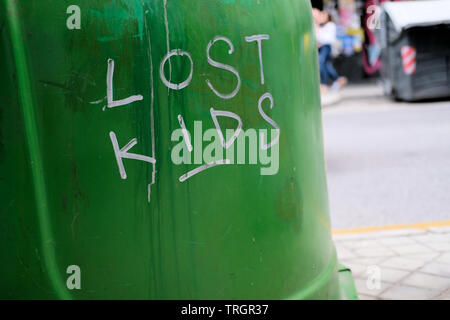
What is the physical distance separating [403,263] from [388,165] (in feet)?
8.18

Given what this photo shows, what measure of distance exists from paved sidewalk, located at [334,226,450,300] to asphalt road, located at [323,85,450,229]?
1.22 feet

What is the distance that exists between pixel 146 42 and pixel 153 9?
85 millimetres

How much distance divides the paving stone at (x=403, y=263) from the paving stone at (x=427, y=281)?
10 centimetres

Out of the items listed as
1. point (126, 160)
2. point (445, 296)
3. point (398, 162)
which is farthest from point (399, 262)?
point (398, 162)

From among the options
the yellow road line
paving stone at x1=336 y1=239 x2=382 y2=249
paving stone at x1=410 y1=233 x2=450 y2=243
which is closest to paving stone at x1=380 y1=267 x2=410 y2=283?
paving stone at x1=336 y1=239 x2=382 y2=249

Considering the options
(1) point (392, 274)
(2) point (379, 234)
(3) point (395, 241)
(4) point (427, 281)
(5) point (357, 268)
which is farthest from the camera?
(2) point (379, 234)

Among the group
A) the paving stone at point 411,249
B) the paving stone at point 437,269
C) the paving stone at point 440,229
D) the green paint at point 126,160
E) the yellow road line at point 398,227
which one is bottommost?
the yellow road line at point 398,227

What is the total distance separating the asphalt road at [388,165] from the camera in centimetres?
405

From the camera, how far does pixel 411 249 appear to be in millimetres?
3191

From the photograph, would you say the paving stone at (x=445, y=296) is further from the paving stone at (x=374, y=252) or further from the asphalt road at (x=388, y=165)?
the asphalt road at (x=388, y=165)

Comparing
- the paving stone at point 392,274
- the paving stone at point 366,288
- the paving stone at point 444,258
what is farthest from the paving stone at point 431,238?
the paving stone at point 366,288

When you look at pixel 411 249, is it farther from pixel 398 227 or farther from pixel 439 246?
pixel 398 227

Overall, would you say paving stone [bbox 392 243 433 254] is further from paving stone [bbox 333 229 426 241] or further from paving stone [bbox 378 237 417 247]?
paving stone [bbox 333 229 426 241]
